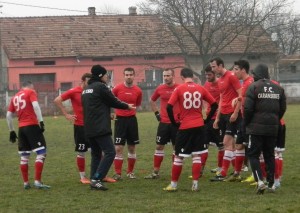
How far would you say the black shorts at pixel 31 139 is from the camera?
471 inches

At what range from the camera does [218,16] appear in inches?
2165

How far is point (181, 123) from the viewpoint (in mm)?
11266

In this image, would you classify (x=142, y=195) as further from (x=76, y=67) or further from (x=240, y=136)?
(x=76, y=67)

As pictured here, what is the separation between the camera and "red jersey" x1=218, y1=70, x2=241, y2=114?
489 inches

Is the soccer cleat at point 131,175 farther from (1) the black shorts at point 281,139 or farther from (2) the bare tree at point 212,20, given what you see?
(2) the bare tree at point 212,20

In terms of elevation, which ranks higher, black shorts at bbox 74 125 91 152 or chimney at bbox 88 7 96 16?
chimney at bbox 88 7 96 16

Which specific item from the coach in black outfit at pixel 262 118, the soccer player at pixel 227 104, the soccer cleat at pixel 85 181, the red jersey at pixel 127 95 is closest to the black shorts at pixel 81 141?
the soccer cleat at pixel 85 181

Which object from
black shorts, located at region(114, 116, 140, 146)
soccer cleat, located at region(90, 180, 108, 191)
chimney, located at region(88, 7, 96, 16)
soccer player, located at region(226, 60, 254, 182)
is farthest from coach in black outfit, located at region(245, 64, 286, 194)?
chimney, located at region(88, 7, 96, 16)

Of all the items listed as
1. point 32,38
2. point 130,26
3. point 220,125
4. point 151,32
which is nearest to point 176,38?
point 151,32

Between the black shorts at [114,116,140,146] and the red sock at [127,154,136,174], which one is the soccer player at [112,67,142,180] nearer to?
the black shorts at [114,116,140,146]

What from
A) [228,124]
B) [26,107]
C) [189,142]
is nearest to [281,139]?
[228,124]

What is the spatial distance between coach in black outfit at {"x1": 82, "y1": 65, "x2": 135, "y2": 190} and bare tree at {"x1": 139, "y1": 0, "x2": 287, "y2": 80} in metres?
43.0

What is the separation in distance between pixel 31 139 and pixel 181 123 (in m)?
2.67

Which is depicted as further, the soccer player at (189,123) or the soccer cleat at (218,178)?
the soccer cleat at (218,178)
